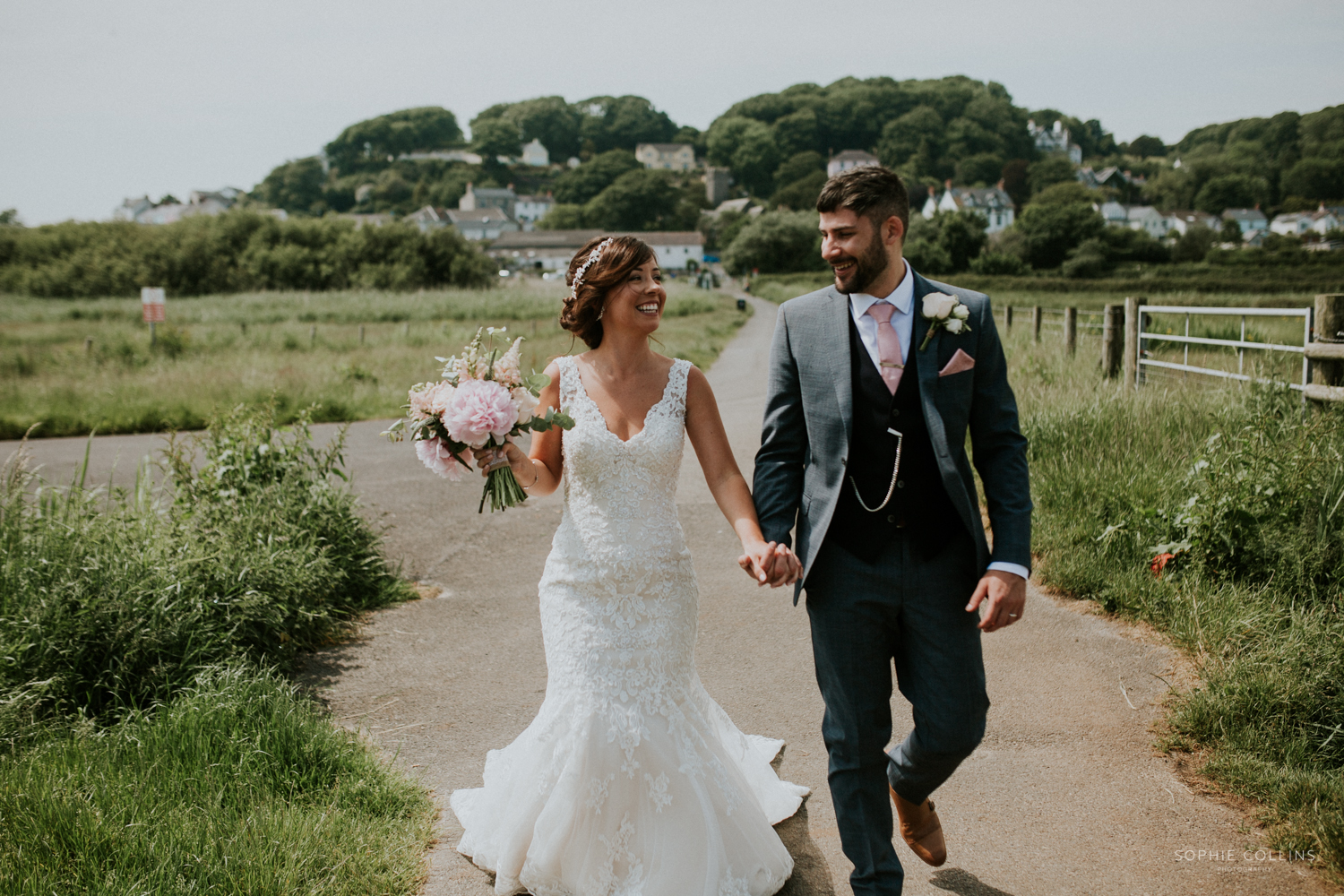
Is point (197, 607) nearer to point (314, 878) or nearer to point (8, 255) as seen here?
point (314, 878)

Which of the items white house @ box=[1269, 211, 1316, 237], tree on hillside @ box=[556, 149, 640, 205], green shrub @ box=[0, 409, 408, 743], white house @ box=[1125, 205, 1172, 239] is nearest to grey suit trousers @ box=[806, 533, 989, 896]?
green shrub @ box=[0, 409, 408, 743]

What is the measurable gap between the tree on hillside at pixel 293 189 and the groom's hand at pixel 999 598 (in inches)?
7087

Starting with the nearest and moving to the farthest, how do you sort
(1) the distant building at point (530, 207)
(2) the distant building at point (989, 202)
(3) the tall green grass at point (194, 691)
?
(3) the tall green grass at point (194, 691) < (2) the distant building at point (989, 202) < (1) the distant building at point (530, 207)

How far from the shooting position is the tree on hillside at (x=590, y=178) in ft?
498

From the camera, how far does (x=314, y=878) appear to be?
286 cm

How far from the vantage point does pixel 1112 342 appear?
11.1m

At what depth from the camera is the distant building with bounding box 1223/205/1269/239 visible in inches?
3300

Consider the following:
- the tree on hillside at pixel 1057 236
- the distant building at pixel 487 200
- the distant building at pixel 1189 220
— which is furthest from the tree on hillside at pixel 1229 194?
the distant building at pixel 487 200

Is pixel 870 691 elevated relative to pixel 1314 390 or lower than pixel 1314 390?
lower

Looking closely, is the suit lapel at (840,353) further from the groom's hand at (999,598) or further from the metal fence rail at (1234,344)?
the metal fence rail at (1234,344)

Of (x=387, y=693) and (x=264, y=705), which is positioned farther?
(x=387, y=693)

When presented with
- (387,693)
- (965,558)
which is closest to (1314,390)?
(965,558)

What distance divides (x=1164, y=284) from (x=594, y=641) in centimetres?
4842

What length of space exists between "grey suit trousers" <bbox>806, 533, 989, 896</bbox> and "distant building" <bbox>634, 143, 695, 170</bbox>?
7657 inches
